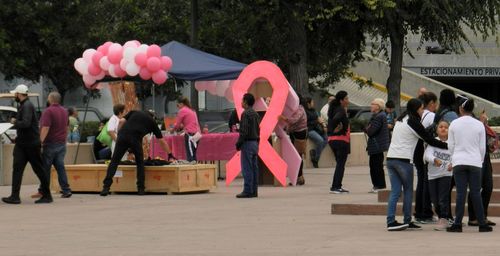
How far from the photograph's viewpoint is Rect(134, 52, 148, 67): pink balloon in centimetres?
2388

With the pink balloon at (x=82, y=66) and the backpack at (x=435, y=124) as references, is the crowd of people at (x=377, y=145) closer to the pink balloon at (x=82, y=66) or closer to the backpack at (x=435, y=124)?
the backpack at (x=435, y=124)

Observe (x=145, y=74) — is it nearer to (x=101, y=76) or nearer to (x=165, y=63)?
(x=165, y=63)

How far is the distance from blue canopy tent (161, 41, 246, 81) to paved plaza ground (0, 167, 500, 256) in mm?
4691

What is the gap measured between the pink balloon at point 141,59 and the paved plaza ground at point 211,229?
3131 millimetres

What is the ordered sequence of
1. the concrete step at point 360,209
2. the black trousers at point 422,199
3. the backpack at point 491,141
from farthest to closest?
the concrete step at point 360,209 < the black trousers at point 422,199 < the backpack at point 491,141

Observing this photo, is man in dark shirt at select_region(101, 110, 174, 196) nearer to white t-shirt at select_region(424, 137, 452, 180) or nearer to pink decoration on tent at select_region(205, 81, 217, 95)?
pink decoration on tent at select_region(205, 81, 217, 95)

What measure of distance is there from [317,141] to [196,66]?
5.50 metres

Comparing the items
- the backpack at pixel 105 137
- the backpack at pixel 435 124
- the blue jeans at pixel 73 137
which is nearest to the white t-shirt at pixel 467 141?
the backpack at pixel 435 124

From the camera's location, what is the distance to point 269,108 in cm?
2364

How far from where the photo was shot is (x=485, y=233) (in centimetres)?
1472

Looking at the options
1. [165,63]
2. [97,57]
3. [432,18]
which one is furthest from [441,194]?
[432,18]

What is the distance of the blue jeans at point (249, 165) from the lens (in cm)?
2103

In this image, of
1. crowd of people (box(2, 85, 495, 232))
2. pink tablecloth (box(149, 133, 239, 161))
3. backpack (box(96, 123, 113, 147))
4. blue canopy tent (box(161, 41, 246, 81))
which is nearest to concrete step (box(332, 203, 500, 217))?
crowd of people (box(2, 85, 495, 232))

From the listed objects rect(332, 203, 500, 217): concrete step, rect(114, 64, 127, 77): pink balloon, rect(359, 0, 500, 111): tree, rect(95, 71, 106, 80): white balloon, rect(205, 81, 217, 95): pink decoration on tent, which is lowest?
rect(332, 203, 500, 217): concrete step
